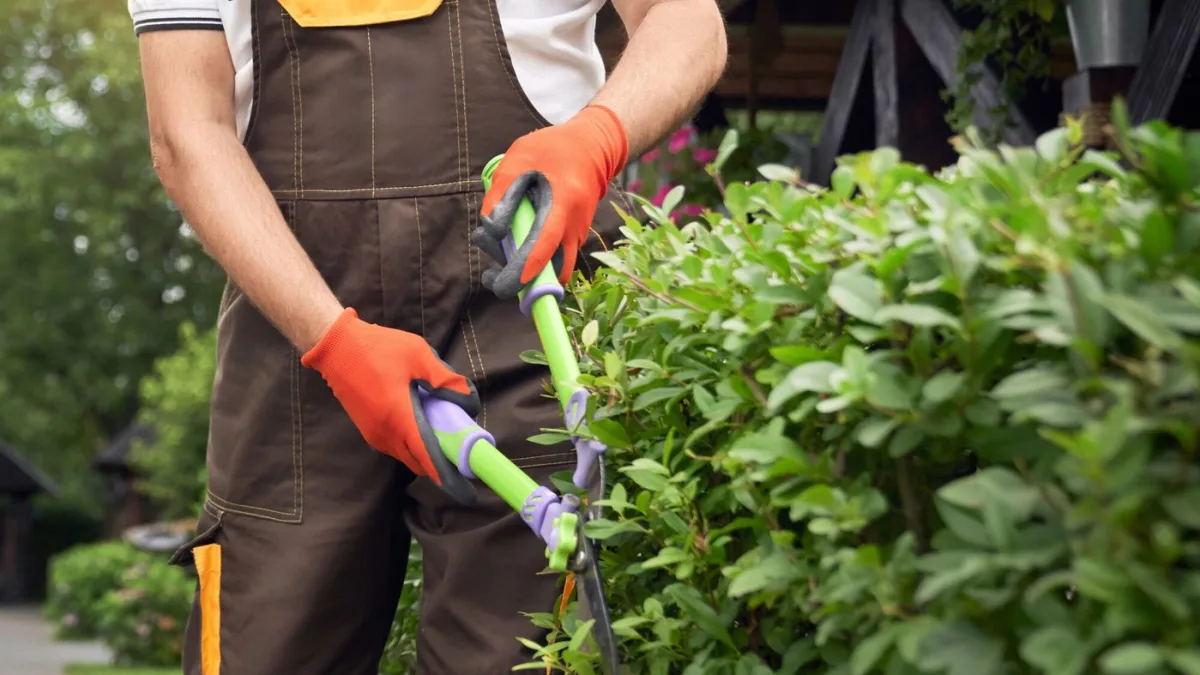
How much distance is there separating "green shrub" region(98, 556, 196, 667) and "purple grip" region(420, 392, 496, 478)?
1605 centimetres

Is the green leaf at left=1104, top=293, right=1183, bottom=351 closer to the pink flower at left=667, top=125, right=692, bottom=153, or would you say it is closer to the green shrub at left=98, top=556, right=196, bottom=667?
the pink flower at left=667, top=125, right=692, bottom=153

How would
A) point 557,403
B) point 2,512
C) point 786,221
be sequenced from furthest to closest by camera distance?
1. point 2,512
2. point 557,403
3. point 786,221

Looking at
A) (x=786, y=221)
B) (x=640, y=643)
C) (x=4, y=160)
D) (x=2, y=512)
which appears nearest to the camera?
(x=786, y=221)

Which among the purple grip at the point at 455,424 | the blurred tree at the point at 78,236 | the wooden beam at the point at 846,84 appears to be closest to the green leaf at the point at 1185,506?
the purple grip at the point at 455,424

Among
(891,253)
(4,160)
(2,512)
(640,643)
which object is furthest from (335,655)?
(2,512)

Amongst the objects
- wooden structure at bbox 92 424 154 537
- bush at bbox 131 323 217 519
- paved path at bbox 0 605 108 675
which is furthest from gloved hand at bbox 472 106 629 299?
wooden structure at bbox 92 424 154 537

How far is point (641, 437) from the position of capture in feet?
5.12

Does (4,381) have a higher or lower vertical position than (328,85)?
lower

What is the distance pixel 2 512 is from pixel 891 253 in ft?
127

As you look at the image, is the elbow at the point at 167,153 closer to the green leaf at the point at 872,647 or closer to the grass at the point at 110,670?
the green leaf at the point at 872,647

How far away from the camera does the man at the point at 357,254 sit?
2012mm

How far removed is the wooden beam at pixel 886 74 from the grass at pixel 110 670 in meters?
12.7

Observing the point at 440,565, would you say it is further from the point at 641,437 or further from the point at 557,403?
the point at 641,437

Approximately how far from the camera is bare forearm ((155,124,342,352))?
6.39 ft
